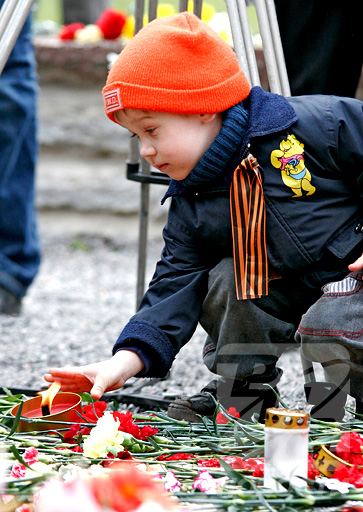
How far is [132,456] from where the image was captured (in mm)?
1199

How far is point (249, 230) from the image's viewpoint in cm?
145

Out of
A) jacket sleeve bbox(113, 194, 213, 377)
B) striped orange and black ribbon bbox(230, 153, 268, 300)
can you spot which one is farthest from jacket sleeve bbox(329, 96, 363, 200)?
jacket sleeve bbox(113, 194, 213, 377)

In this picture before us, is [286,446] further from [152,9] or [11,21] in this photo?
[152,9]

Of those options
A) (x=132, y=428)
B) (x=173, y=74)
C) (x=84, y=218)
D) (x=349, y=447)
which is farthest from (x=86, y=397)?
(x=84, y=218)

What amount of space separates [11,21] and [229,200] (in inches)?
24.5

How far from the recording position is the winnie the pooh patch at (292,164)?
1.47 meters

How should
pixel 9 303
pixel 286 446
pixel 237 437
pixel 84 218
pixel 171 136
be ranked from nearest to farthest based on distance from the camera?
1. pixel 286 446
2. pixel 237 437
3. pixel 171 136
4. pixel 9 303
5. pixel 84 218

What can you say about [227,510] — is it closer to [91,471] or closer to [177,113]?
[91,471]

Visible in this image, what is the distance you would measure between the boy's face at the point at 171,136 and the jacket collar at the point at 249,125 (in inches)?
1.1

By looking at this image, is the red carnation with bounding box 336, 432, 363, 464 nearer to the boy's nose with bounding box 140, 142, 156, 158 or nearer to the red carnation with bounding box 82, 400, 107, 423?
the red carnation with bounding box 82, 400, 107, 423

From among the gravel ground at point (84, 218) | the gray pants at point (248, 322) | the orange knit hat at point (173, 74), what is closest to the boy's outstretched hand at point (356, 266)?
the gray pants at point (248, 322)

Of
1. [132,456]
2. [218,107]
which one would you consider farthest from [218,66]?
[132,456]

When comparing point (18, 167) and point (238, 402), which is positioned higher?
point (18, 167)

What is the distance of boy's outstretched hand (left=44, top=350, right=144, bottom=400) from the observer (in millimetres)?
1349
